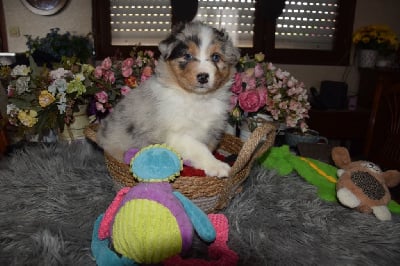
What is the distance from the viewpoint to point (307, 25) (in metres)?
4.25

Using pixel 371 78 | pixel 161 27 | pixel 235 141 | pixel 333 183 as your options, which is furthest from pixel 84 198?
pixel 371 78

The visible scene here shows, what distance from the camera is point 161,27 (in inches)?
166

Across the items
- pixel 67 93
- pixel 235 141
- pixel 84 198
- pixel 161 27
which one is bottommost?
pixel 84 198

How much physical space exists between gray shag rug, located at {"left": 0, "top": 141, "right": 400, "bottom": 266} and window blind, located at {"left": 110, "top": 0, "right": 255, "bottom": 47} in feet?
9.66

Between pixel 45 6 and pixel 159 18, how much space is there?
131cm

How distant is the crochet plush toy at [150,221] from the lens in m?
0.83

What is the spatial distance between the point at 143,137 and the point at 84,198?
1.10 ft

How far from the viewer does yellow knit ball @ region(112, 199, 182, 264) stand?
821mm

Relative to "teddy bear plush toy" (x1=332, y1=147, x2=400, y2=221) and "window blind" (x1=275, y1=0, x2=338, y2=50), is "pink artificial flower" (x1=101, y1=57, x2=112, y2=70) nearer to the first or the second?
"teddy bear plush toy" (x1=332, y1=147, x2=400, y2=221)

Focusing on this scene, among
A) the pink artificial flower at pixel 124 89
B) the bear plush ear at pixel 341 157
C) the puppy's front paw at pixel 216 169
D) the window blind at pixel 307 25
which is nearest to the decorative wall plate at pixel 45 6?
the window blind at pixel 307 25

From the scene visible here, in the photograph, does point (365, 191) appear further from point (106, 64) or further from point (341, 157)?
point (106, 64)

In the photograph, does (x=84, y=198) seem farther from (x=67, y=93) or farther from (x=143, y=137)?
(x=67, y=93)

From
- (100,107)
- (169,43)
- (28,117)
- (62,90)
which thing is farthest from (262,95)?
(28,117)

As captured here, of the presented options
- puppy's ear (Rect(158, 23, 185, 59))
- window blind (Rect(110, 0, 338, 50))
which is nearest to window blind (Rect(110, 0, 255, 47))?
window blind (Rect(110, 0, 338, 50))
